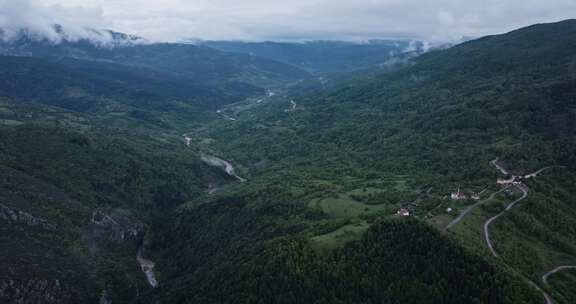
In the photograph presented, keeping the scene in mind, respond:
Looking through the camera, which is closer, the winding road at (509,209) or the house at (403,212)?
the winding road at (509,209)

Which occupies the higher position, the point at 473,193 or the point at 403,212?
the point at 473,193

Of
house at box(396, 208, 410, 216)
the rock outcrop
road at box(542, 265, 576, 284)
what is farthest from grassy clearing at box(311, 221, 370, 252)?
the rock outcrop

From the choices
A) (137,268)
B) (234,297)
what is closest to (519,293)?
(234,297)

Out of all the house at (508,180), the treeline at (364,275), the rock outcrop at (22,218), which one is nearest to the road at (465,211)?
the house at (508,180)

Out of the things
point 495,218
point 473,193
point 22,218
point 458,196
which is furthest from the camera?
point 22,218

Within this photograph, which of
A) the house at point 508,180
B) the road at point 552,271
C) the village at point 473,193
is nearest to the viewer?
the road at point 552,271

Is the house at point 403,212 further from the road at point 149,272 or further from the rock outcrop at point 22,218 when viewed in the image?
the rock outcrop at point 22,218

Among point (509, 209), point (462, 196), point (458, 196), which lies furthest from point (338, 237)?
point (509, 209)

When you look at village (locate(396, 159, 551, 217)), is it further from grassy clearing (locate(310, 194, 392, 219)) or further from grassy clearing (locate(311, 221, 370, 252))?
grassy clearing (locate(311, 221, 370, 252))

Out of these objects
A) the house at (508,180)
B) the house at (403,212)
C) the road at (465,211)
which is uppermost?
the house at (508,180)

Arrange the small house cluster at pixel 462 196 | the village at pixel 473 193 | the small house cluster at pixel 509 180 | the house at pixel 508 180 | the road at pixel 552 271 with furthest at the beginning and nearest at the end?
the house at pixel 508 180, the small house cluster at pixel 509 180, the small house cluster at pixel 462 196, the village at pixel 473 193, the road at pixel 552 271

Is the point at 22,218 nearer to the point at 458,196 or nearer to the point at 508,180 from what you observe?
the point at 458,196
